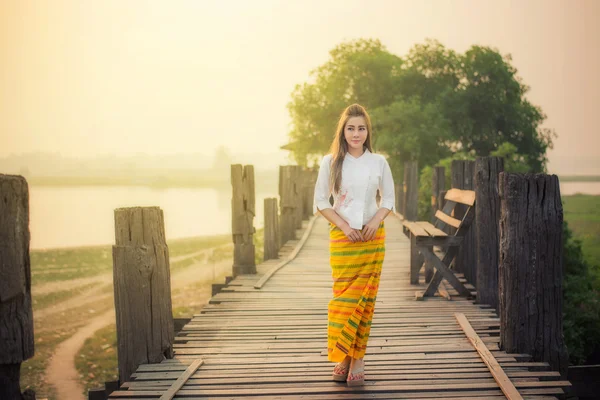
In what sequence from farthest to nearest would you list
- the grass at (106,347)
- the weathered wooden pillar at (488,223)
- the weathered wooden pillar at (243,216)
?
the grass at (106,347), the weathered wooden pillar at (243,216), the weathered wooden pillar at (488,223)

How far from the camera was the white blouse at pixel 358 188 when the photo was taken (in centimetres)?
463

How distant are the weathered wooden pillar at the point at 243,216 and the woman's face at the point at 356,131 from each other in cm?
467

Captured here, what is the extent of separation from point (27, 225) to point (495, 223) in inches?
208

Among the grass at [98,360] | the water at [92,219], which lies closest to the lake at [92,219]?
the water at [92,219]

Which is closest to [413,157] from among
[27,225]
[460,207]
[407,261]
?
[407,261]

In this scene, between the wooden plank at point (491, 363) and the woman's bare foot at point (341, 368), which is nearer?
the wooden plank at point (491, 363)

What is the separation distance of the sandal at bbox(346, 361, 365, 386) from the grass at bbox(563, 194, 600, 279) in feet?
46.9

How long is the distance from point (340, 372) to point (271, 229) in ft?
21.9

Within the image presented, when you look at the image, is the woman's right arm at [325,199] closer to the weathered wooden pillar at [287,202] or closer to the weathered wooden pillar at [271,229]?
the weathered wooden pillar at [271,229]

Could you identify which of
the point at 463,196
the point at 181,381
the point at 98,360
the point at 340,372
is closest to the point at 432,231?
the point at 463,196

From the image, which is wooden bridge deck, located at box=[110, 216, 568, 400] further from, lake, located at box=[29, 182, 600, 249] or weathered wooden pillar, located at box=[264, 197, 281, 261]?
lake, located at box=[29, 182, 600, 249]

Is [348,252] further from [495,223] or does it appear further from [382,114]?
[382,114]

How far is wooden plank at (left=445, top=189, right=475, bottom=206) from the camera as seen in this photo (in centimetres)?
754

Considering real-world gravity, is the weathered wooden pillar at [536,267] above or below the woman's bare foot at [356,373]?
above
